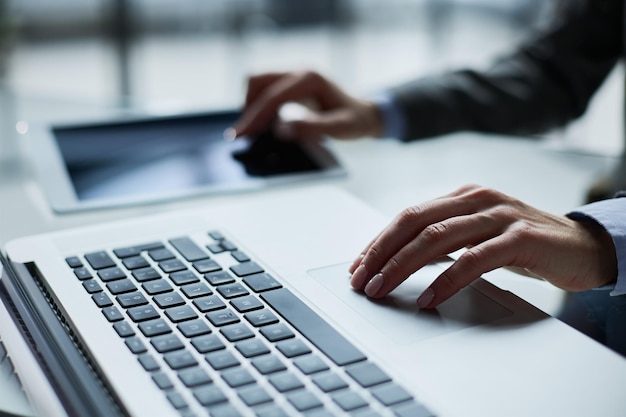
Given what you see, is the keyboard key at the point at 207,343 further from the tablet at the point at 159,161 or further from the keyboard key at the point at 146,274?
the tablet at the point at 159,161

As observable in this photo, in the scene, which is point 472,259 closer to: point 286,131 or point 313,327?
point 313,327

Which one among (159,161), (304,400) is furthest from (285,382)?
(159,161)

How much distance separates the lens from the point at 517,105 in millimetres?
1369

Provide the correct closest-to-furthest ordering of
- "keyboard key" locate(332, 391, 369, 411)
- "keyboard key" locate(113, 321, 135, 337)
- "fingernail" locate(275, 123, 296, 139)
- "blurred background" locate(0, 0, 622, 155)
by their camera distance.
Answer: "keyboard key" locate(332, 391, 369, 411)
"keyboard key" locate(113, 321, 135, 337)
"fingernail" locate(275, 123, 296, 139)
"blurred background" locate(0, 0, 622, 155)

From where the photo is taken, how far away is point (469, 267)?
0.68m

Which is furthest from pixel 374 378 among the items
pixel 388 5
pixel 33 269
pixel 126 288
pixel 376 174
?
pixel 388 5

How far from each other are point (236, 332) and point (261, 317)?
0.03m

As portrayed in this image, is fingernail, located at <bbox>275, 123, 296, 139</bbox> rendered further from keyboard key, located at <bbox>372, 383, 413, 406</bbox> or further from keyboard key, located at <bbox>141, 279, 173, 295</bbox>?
keyboard key, located at <bbox>372, 383, 413, 406</bbox>

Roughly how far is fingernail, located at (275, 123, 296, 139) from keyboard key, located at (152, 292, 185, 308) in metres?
0.50

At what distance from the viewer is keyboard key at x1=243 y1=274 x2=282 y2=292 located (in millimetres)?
694

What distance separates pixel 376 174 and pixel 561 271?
411 mm

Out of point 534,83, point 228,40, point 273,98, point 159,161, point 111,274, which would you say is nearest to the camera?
point 111,274

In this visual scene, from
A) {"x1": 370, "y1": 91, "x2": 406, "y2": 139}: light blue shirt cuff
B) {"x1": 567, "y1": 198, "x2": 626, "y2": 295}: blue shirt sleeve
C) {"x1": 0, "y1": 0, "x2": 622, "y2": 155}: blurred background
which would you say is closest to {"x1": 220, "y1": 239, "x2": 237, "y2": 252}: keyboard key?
{"x1": 567, "y1": 198, "x2": 626, "y2": 295}: blue shirt sleeve

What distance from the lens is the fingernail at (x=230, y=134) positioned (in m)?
1.16
